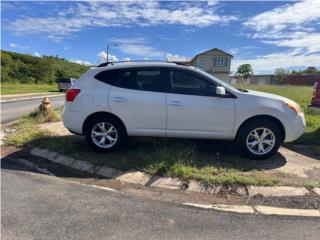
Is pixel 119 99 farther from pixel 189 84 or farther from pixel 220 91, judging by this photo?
pixel 220 91

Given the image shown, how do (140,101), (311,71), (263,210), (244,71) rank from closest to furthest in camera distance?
(263,210) → (140,101) → (244,71) → (311,71)

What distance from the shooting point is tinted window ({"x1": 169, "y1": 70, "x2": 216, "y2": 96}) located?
5.55 meters

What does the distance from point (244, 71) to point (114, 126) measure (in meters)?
75.7

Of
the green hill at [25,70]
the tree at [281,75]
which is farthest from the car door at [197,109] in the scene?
the tree at [281,75]

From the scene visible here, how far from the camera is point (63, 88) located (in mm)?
34750

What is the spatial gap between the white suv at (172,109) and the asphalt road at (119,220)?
1700 mm

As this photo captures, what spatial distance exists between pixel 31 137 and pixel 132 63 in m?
3.25

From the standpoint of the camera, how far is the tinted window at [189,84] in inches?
219

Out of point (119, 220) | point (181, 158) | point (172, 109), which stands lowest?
point (119, 220)

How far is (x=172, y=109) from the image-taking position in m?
5.55

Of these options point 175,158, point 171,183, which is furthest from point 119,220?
point 175,158

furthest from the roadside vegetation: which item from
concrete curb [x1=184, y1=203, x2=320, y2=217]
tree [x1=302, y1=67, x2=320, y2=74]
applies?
tree [x1=302, y1=67, x2=320, y2=74]

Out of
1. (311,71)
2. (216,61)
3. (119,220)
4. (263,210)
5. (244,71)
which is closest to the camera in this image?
(119,220)

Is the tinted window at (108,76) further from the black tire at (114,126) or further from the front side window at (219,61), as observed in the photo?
the front side window at (219,61)
